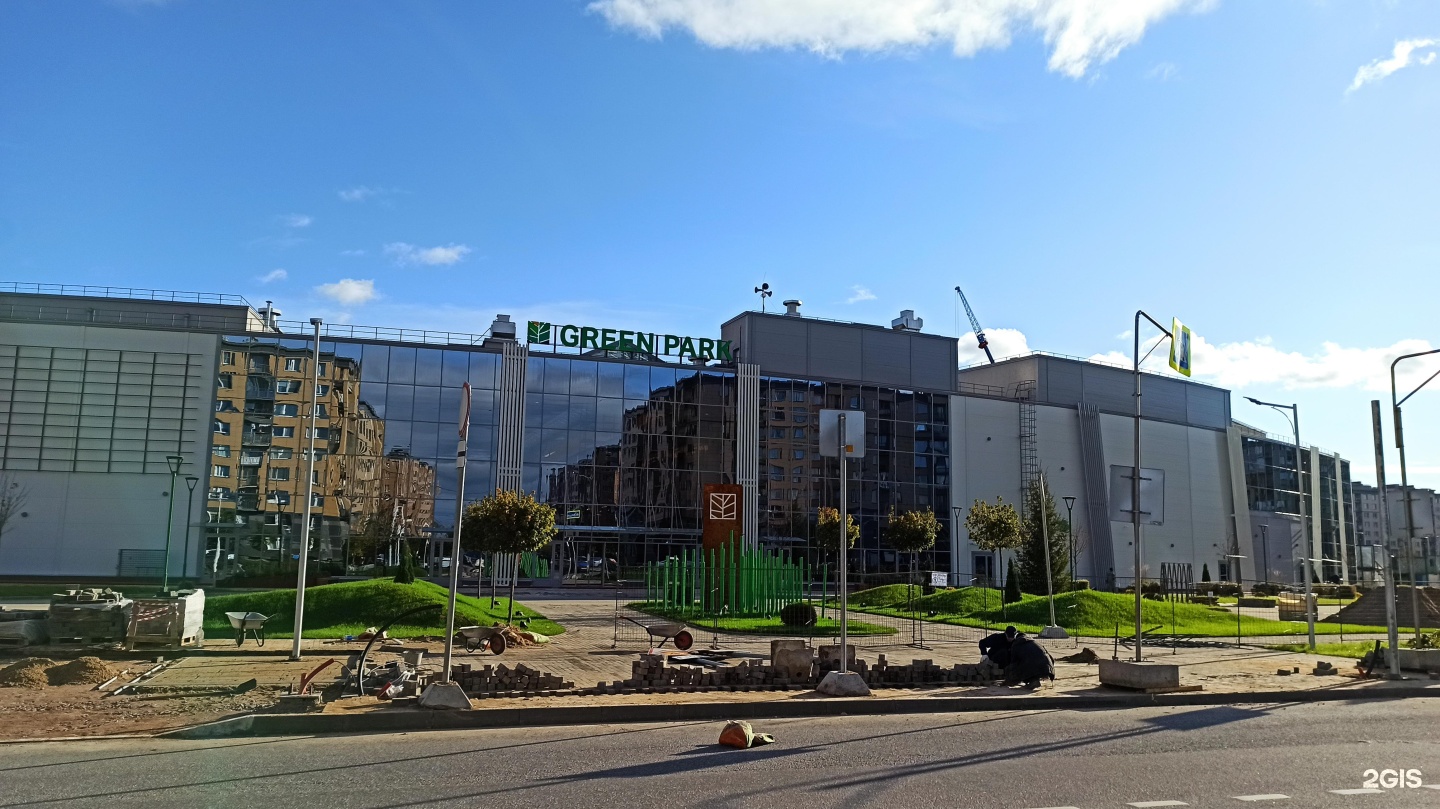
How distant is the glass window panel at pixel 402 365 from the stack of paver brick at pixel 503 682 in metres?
40.2

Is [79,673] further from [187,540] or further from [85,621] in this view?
[187,540]

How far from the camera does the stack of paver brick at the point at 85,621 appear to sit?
1859 cm

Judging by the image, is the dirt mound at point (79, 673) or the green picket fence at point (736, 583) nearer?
the dirt mound at point (79, 673)

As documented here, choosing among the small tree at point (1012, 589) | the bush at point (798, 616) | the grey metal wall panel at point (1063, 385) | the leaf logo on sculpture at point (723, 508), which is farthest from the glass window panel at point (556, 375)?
the grey metal wall panel at point (1063, 385)

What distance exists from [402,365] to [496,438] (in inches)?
247

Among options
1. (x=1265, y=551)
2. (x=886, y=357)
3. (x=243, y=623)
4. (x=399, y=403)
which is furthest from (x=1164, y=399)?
(x=243, y=623)

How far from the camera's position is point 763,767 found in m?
9.02

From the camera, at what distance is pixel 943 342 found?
210ft

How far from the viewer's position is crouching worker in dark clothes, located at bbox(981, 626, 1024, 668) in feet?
53.5

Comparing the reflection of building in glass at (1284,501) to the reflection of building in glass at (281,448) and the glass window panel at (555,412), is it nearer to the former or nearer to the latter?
the glass window panel at (555,412)

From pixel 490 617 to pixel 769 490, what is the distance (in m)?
32.7

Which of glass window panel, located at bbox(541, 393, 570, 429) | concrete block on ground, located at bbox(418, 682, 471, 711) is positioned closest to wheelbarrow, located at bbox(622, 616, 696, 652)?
concrete block on ground, located at bbox(418, 682, 471, 711)

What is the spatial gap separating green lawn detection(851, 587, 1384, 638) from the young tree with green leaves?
8.82 meters

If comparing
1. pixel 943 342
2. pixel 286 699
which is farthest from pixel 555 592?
pixel 286 699
